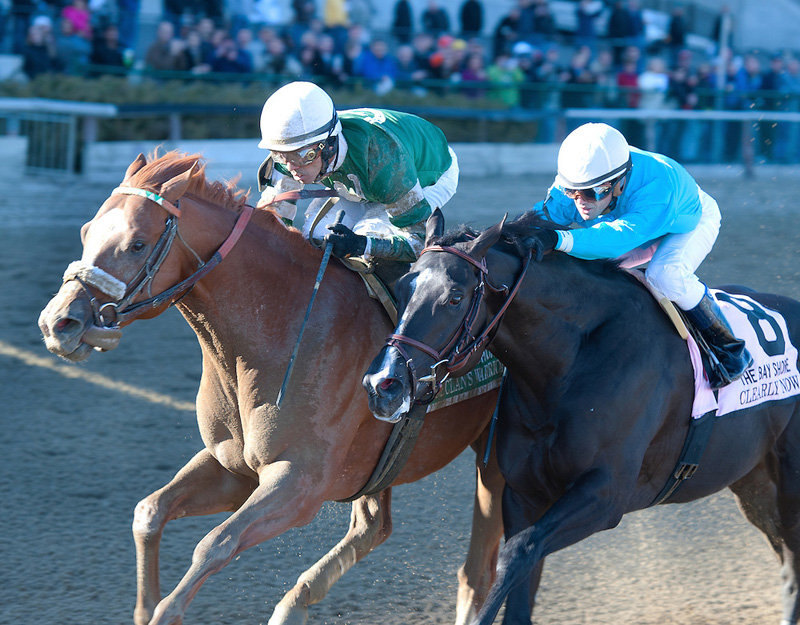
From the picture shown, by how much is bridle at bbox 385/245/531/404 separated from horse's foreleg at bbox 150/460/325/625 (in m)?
0.53

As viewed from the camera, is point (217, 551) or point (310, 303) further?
point (310, 303)

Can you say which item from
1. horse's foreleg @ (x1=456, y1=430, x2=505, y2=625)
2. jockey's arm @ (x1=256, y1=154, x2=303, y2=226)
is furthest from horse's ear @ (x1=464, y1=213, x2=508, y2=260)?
horse's foreleg @ (x1=456, y1=430, x2=505, y2=625)

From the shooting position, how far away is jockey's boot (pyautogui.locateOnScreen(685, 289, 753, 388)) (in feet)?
13.0

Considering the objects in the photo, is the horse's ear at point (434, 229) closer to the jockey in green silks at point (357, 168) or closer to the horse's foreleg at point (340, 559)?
the jockey in green silks at point (357, 168)

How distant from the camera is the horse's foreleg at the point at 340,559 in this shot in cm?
397

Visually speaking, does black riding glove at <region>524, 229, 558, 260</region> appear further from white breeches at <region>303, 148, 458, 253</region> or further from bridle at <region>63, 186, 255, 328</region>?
bridle at <region>63, 186, 255, 328</region>

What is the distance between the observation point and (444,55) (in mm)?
15281

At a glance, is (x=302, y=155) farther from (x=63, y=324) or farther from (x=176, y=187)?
(x=63, y=324)

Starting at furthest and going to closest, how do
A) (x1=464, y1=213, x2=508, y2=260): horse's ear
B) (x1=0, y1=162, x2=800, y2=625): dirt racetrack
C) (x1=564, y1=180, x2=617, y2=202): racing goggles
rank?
(x1=0, y1=162, x2=800, y2=625): dirt racetrack, (x1=564, y1=180, x2=617, y2=202): racing goggles, (x1=464, y1=213, x2=508, y2=260): horse's ear

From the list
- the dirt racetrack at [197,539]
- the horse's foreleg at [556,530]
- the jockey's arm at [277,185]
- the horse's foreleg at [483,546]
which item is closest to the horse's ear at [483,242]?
the horse's foreleg at [556,530]

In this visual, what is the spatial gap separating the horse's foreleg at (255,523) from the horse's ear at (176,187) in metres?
0.96

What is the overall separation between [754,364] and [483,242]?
141 centimetres

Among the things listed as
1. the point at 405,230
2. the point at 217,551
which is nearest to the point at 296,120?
the point at 405,230

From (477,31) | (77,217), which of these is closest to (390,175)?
(77,217)
